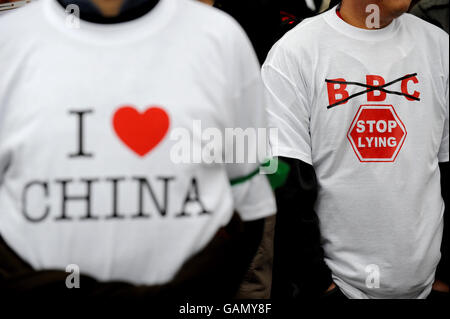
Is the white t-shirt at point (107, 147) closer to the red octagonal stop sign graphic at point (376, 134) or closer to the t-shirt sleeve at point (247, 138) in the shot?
the t-shirt sleeve at point (247, 138)

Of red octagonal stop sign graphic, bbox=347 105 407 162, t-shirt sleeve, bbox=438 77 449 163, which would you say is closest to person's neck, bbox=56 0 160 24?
red octagonal stop sign graphic, bbox=347 105 407 162

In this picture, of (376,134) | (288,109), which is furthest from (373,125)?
(288,109)

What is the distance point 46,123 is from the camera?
1.15 meters

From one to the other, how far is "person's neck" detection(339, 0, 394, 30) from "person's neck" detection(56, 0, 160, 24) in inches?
35.5

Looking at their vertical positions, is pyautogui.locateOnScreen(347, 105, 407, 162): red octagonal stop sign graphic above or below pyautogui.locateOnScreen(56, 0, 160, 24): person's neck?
below

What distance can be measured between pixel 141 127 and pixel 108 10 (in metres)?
0.25

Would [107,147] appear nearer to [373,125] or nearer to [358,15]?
[373,125]

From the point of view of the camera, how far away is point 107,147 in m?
1.17

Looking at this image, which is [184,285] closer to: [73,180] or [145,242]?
[145,242]

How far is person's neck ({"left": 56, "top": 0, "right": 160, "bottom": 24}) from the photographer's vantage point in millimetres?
1204

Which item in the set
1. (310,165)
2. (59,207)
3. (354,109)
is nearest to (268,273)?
(310,165)

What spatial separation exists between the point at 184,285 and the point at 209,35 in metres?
0.51

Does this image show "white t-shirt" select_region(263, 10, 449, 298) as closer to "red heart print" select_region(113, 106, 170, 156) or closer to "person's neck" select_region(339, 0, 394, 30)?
"person's neck" select_region(339, 0, 394, 30)

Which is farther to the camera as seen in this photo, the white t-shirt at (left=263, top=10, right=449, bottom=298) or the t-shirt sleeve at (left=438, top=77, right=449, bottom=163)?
the t-shirt sleeve at (left=438, top=77, right=449, bottom=163)
